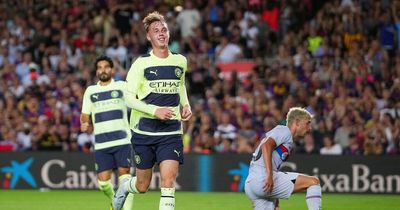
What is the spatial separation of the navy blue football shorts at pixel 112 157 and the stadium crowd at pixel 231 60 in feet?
21.2

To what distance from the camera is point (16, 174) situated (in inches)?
812

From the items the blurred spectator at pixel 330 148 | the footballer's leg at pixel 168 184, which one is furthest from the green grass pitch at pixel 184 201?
the footballer's leg at pixel 168 184

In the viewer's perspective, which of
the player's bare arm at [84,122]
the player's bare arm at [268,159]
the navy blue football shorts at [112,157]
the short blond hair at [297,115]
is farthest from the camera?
the navy blue football shorts at [112,157]

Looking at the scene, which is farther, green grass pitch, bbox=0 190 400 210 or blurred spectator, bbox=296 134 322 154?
blurred spectator, bbox=296 134 322 154

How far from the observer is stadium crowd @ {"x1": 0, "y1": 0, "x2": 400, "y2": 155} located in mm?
20500

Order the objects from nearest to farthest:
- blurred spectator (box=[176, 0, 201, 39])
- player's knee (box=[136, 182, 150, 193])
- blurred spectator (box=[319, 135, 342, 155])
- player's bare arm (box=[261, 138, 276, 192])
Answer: player's bare arm (box=[261, 138, 276, 192])
player's knee (box=[136, 182, 150, 193])
blurred spectator (box=[319, 135, 342, 155])
blurred spectator (box=[176, 0, 201, 39])

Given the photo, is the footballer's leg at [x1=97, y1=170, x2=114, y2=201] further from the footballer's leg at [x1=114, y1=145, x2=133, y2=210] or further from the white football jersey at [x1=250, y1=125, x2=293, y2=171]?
the white football jersey at [x1=250, y1=125, x2=293, y2=171]

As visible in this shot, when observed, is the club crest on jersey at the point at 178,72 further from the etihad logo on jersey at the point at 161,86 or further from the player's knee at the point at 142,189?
the player's knee at the point at 142,189

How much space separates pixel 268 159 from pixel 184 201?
6276mm

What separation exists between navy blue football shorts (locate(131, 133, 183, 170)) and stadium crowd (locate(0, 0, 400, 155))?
8.60m

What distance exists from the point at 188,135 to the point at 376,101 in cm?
382

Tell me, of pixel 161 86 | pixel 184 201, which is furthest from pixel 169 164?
pixel 184 201

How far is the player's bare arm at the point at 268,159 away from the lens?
1120 centimetres

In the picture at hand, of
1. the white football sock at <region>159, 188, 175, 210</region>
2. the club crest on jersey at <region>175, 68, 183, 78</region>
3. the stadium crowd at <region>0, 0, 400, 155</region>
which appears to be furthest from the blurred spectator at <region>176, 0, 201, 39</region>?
the white football sock at <region>159, 188, 175, 210</region>
